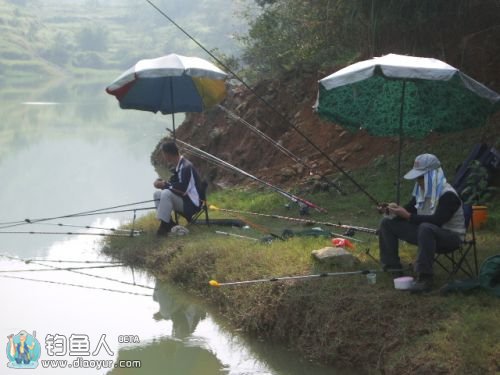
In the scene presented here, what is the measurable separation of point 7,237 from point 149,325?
468 cm

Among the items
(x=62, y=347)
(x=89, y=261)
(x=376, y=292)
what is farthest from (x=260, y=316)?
(x=89, y=261)

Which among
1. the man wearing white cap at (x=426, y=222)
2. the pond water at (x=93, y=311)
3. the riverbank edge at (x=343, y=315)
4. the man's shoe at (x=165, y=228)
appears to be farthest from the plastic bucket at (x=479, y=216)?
the man's shoe at (x=165, y=228)

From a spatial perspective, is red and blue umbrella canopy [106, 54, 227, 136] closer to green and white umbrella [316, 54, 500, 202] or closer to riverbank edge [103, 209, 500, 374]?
green and white umbrella [316, 54, 500, 202]

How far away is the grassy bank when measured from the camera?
492 centimetres

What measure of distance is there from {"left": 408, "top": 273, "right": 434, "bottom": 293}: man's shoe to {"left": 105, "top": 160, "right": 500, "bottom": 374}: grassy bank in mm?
61

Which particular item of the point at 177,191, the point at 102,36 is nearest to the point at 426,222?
the point at 177,191

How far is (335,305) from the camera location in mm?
5816

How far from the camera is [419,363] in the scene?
190 inches

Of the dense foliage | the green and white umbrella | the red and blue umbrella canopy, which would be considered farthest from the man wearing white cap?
the dense foliage

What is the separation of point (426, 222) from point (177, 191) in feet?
12.8

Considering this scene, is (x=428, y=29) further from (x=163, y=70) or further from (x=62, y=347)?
(x=62, y=347)

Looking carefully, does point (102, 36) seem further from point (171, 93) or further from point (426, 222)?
point (426, 222)

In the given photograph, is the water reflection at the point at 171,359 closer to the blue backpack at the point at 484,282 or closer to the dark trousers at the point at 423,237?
the dark trousers at the point at 423,237

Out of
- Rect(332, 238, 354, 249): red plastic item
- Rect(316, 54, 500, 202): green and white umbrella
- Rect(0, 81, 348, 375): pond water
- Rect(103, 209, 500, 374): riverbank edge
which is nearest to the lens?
Rect(103, 209, 500, 374): riverbank edge
